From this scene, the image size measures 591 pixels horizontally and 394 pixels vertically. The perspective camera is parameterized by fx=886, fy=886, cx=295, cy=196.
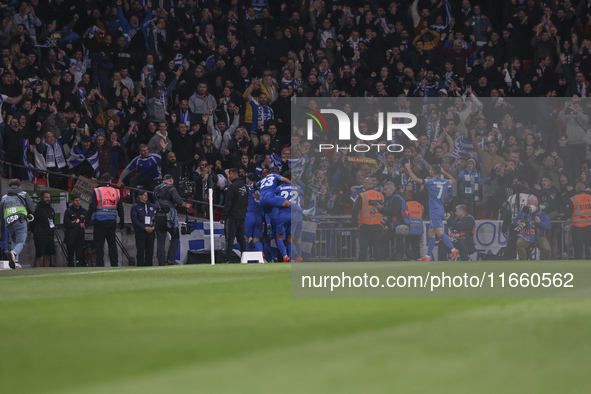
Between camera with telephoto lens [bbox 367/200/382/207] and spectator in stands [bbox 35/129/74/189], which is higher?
spectator in stands [bbox 35/129/74/189]

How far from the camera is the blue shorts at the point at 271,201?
1634cm

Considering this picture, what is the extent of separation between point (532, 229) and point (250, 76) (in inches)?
360

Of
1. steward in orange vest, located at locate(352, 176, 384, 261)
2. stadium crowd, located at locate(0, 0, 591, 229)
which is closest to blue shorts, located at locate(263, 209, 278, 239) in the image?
stadium crowd, located at locate(0, 0, 591, 229)

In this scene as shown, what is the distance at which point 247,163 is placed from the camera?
1923 centimetres

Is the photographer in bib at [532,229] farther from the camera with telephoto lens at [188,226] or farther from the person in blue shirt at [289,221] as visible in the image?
the camera with telephoto lens at [188,226]

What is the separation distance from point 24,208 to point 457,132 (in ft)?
26.5

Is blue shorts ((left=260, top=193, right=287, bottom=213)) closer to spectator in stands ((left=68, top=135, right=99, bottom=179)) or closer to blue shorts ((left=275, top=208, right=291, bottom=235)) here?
blue shorts ((left=275, top=208, right=291, bottom=235))

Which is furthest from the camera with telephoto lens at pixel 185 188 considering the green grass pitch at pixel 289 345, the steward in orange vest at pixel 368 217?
the green grass pitch at pixel 289 345

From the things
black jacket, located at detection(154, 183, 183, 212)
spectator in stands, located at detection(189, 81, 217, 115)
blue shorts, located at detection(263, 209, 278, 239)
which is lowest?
blue shorts, located at detection(263, 209, 278, 239)

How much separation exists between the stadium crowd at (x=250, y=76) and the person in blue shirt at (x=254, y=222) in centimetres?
103

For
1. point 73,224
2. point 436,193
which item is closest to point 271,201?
point 436,193

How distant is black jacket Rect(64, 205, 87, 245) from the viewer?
17.6 metres

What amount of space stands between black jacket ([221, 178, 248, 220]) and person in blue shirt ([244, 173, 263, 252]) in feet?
1.88

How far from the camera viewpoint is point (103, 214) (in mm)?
17234
